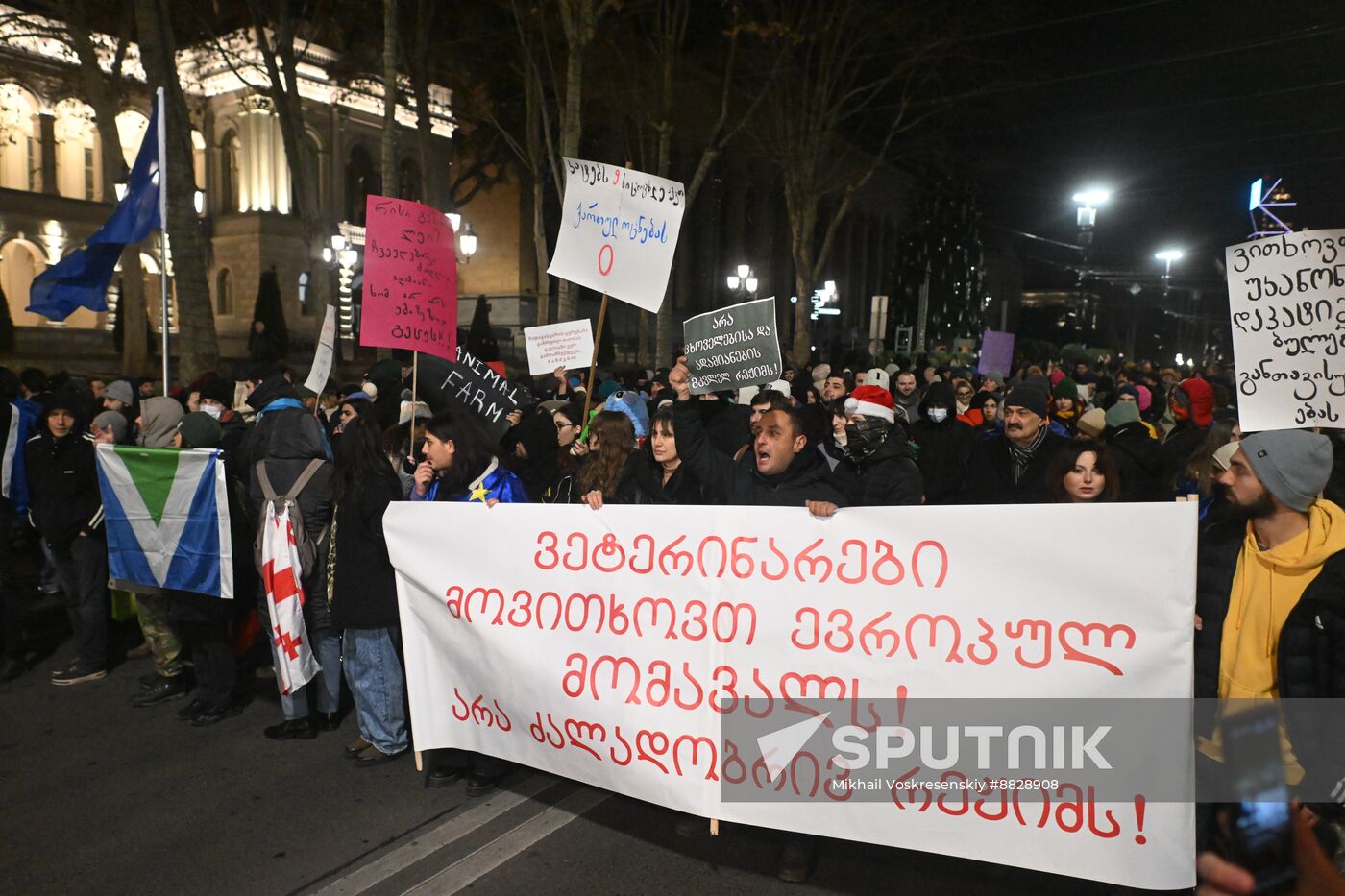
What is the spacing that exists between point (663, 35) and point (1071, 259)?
76.7 metres

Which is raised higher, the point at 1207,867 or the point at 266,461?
the point at 266,461

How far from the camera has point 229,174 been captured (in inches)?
1427

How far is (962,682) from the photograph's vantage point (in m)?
2.93

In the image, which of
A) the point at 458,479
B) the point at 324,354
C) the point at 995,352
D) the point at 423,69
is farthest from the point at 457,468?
the point at 423,69

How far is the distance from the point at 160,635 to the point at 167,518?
774mm

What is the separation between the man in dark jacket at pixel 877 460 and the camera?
4441 millimetres

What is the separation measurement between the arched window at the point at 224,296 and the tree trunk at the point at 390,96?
75.5 ft

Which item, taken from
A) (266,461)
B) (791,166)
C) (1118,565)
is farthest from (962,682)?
(791,166)

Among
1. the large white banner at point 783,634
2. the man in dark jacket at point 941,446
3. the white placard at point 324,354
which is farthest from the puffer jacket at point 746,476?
the white placard at point 324,354

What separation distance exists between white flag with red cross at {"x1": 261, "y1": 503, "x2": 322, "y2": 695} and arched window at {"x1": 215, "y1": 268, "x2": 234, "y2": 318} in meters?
36.1

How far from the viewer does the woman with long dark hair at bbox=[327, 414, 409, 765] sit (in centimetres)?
431

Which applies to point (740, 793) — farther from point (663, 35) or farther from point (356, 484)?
point (663, 35)

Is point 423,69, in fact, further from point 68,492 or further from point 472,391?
point 68,492

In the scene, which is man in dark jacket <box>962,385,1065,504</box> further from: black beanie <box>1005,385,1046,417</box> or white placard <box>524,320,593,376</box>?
white placard <box>524,320,593,376</box>
